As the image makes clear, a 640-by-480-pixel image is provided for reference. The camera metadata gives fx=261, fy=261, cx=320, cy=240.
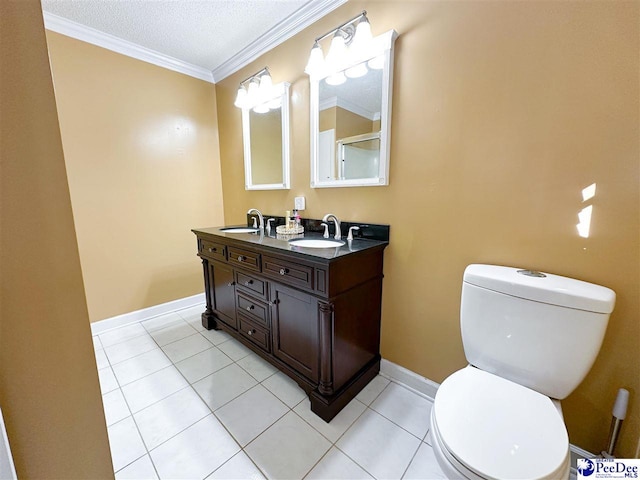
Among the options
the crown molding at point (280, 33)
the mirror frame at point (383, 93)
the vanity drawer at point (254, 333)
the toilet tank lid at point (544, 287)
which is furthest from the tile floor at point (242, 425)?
the crown molding at point (280, 33)

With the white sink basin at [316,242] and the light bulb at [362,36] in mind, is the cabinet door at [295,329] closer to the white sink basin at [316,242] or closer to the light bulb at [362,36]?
the white sink basin at [316,242]

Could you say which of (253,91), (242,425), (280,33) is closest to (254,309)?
(242,425)

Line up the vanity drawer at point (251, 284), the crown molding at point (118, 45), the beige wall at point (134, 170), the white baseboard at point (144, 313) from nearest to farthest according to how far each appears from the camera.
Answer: the vanity drawer at point (251, 284)
the crown molding at point (118, 45)
the beige wall at point (134, 170)
the white baseboard at point (144, 313)

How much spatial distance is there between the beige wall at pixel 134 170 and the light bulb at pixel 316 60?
147 cm

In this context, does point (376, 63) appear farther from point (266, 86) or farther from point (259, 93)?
point (259, 93)

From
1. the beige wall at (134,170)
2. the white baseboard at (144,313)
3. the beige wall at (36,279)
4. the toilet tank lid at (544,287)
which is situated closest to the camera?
the beige wall at (36,279)

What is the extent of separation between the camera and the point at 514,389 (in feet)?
3.22

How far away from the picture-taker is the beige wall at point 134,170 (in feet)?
6.53

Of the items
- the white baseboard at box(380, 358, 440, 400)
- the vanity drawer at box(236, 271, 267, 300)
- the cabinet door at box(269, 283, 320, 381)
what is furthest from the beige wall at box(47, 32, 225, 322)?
the white baseboard at box(380, 358, 440, 400)

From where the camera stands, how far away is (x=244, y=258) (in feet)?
5.49

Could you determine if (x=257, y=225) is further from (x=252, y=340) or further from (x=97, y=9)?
(x=97, y=9)

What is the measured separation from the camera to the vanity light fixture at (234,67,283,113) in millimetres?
2037

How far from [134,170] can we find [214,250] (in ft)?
3.66

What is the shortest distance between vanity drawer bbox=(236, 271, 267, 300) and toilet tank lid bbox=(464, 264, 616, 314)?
111 centimetres
